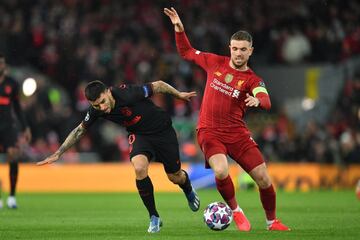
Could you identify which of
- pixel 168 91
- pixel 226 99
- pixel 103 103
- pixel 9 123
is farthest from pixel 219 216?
pixel 9 123

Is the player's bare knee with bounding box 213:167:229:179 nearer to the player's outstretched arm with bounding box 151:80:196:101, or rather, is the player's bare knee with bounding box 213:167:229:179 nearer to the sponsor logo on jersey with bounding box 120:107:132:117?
the player's outstretched arm with bounding box 151:80:196:101

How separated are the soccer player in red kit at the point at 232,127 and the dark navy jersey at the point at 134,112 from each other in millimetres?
592

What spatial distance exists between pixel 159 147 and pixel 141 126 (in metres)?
0.35

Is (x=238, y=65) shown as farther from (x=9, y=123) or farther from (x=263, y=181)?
(x=9, y=123)

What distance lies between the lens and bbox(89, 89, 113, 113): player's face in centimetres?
1109

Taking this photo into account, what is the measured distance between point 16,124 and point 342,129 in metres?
11.4

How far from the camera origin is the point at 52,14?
29391 millimetres

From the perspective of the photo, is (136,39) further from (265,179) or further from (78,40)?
(265,179)

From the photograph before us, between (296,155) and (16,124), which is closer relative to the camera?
(16,124)

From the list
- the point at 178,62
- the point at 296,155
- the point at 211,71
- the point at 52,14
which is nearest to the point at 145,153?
the point at 211,71

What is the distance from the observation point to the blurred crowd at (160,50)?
25.1 m

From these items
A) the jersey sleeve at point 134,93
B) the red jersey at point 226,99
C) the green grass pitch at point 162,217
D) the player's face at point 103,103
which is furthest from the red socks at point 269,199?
the player's face at point 103,103

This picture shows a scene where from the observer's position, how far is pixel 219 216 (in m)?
11.3

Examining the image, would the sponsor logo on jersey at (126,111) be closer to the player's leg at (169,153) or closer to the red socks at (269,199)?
the player's leg at (169,153)
